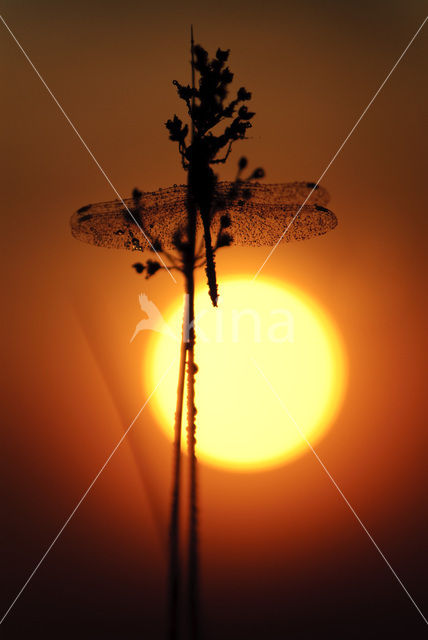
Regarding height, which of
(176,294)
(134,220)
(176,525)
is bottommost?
(176,525)

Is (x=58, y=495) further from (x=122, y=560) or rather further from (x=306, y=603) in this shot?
(x=306, y=603)

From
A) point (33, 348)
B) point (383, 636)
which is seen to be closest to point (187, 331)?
point (33, 348)

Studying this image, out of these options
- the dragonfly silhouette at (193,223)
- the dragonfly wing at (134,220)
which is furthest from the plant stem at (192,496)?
the dragonfly wing at (134,220)

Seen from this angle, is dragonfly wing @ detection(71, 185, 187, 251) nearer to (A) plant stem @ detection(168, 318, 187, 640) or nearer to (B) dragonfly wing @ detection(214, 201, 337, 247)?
(B) dragonfly wing @ detection(214, 201, 337, 247)

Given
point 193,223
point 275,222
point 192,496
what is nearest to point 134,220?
point 193,223

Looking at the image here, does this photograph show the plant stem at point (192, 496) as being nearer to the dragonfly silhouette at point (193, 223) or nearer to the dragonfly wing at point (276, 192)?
the dragonfly silhouette at point (193, 223)

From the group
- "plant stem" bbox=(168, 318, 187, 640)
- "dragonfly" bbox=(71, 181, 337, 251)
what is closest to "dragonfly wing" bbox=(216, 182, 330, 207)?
"dragonfly" bbox=(71, 181, 337, 251)

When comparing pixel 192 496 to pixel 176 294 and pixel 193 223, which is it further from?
pixel 193 223
